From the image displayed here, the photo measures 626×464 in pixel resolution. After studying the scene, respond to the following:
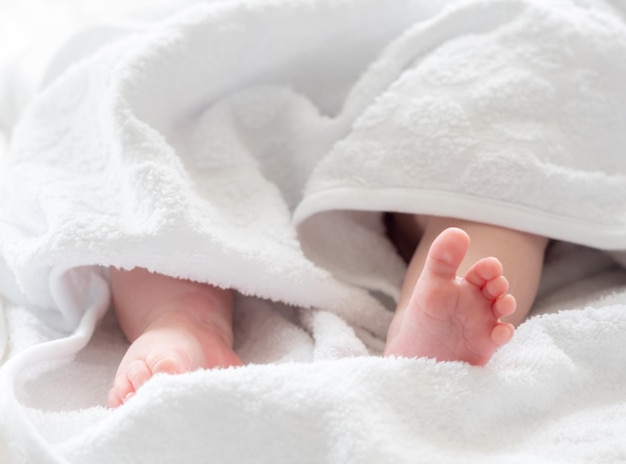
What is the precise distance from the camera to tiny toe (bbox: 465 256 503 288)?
2.08 ft

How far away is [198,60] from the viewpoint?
947mm

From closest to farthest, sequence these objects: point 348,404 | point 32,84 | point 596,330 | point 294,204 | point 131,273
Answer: point 348,404 < point 596,330 < point 131,273 < point 294,204 < point 32,84

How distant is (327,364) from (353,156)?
0.33 meters

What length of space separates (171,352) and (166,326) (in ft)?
0.23

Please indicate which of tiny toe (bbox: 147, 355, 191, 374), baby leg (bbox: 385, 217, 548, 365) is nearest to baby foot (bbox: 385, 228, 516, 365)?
baby leg (bbox: 385, 217, 548, 365)

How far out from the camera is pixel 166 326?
0.78 metres

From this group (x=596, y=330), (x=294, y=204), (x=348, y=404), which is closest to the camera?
(x=348, y=404)

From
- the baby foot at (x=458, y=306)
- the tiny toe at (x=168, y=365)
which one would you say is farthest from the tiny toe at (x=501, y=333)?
the tiny toe at (x=168, y=365)

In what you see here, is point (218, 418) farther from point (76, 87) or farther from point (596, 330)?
point (76, 87)

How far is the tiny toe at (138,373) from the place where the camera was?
2.22ft

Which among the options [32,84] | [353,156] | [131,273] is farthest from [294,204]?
[32,84]

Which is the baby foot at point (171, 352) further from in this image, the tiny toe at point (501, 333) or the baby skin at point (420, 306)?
the tiny toe at point (501, 333)

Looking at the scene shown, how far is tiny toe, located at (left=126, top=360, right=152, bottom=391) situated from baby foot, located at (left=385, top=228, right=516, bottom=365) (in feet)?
0.74

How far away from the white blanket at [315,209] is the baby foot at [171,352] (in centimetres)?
3
